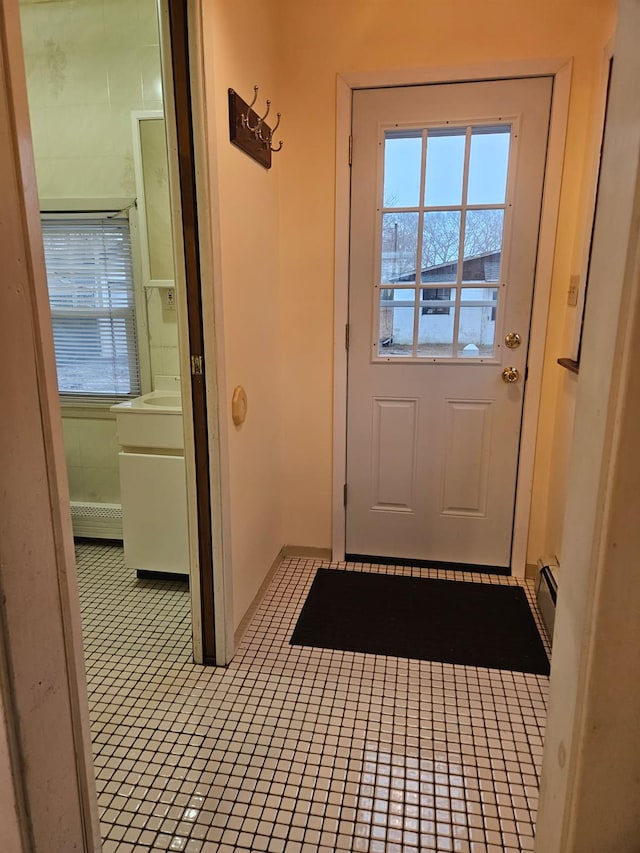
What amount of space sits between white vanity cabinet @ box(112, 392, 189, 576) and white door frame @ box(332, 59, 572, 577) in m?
0.75

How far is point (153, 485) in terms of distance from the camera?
7.60ft

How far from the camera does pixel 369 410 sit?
2549 mm

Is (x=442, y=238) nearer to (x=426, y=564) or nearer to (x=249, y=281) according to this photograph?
(x=249, y=281)

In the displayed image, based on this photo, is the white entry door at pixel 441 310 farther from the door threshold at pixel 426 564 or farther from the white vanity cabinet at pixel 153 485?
the white vanity cabinet at pixel 153 485

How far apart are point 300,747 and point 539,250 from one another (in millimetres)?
2057

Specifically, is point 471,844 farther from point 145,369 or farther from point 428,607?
point 145,369

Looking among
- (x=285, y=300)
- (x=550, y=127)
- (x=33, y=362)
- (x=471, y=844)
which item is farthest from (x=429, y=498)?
(x=33, y=362)

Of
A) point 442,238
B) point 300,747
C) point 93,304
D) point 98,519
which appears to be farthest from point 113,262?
point 300,747

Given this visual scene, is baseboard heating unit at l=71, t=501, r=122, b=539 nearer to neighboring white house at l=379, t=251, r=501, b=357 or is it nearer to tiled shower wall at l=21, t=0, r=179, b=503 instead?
tiled shower wall at l=21, t=0, r=179, b=503

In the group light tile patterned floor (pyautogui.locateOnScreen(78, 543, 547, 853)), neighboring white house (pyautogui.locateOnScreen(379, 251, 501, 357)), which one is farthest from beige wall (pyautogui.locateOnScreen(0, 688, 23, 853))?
neighboring white house (pyautogui.locateOnScreen(379, 251, 501, 357))

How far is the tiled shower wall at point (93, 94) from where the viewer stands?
2.41m

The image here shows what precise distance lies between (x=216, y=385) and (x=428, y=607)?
1329 millimetres

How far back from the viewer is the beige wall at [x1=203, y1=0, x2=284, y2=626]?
1.69m

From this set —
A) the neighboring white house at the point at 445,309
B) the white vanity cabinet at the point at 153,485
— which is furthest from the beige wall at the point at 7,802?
the neighboring white house at the point at 445,309
